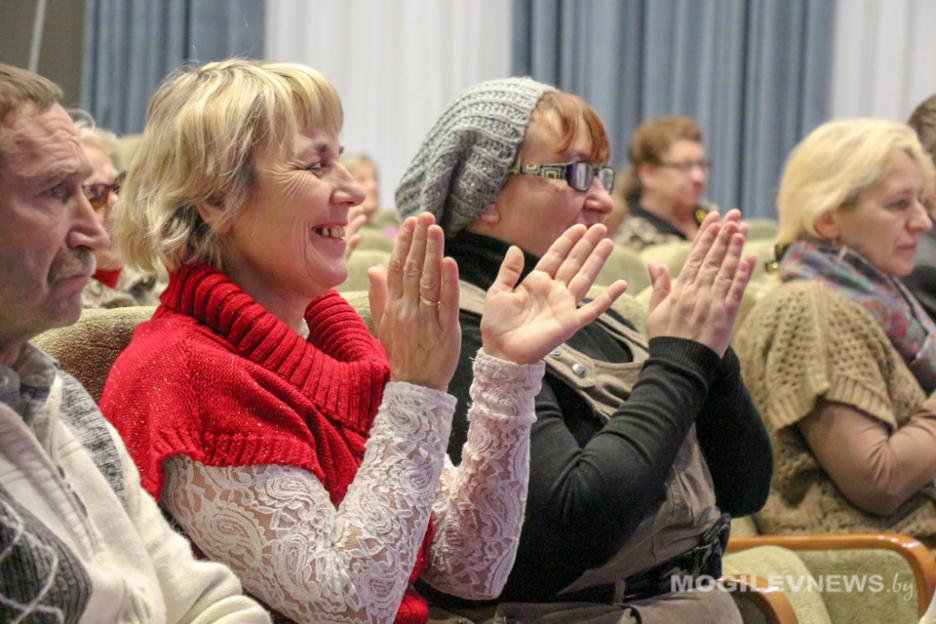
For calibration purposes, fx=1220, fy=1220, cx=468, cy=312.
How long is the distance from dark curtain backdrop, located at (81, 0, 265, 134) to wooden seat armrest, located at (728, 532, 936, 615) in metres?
4.89

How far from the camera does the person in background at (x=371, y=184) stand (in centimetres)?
600

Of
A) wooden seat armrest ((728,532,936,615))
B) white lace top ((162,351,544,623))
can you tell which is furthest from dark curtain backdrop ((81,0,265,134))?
white lace top ((162,351,544,623))

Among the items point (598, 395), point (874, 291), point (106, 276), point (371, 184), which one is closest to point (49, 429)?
point (598, 395)

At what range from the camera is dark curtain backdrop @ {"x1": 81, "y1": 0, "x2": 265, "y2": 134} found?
251 inches

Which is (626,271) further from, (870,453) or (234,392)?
(234,392)

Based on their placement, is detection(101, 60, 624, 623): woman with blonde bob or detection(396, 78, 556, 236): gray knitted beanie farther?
detection(396, 78, 556, 236): gray knitted beanie

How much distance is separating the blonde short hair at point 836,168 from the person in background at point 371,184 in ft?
11.5

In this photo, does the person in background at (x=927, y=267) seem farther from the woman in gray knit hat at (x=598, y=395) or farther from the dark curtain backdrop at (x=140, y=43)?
the dark curtain backdrop at (x=140, y=43)

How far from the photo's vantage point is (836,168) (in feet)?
8.21

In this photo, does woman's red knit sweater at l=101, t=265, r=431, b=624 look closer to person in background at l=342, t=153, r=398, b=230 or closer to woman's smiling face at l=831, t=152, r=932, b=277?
woman's smiling face at l=831, t=152, r=932, b=277

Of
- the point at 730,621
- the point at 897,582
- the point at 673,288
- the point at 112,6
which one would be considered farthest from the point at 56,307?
the point at 112,6

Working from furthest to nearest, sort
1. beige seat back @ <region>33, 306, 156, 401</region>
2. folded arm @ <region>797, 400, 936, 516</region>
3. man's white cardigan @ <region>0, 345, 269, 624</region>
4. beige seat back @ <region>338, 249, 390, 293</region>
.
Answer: beige seat back @ <region>338, 249, 390, 293</region>, folded arm @ <region>797, 400, 936, 516</region>, beige seat back @ <region>33, 306, 156, 401</region>, man's white cardigan @ <region>0, 345, 269, 624</region>

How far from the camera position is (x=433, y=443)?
1364mm

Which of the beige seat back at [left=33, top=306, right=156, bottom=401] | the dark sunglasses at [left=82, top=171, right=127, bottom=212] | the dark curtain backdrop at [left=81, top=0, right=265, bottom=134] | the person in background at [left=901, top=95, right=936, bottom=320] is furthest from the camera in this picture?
the dark curtain backdrop at [left=81, top=0, right=265, bottom=134]
